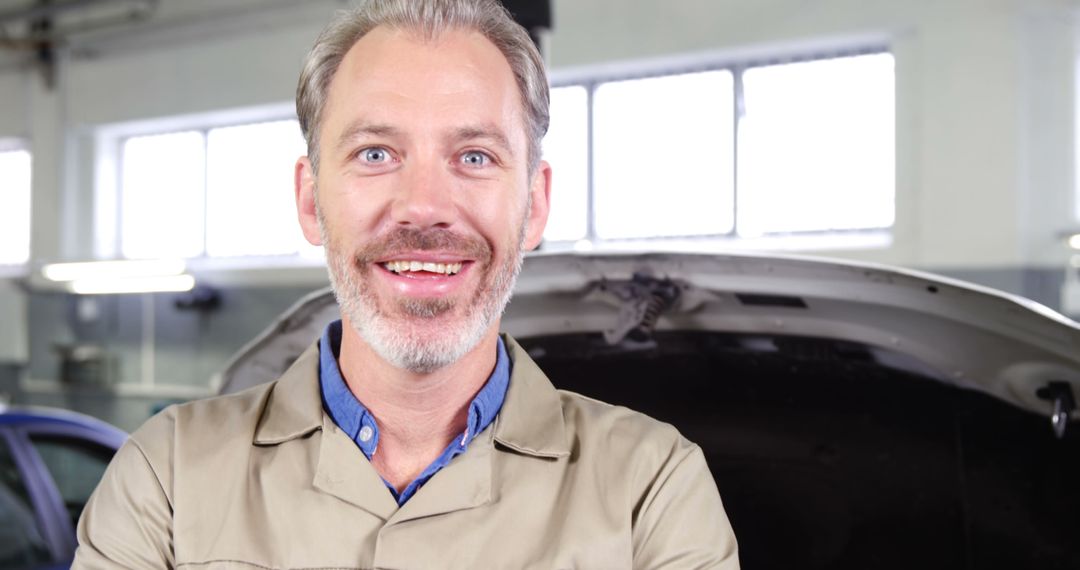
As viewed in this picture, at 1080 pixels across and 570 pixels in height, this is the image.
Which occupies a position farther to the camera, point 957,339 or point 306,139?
point 957,339

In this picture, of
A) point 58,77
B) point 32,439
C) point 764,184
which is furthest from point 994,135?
point 58,77

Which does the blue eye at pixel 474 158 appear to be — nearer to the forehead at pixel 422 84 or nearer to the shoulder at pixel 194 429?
the forehead at pixel 422 84

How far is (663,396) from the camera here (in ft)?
5.26

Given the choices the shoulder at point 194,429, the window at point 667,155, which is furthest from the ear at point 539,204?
the window at point 667,155

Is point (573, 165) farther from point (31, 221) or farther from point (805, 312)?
point (31, 221)

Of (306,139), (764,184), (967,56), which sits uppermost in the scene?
(967,56)

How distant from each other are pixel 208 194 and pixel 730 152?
3.59 meters

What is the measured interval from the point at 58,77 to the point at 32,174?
0.77 metres

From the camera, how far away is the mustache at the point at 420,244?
0.88m

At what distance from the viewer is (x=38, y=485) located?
264cm

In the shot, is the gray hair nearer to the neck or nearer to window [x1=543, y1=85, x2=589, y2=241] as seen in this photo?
the neck

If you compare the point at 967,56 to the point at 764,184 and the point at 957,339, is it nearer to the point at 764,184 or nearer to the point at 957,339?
the point at 764,184

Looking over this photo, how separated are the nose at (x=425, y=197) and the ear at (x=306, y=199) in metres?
0.12

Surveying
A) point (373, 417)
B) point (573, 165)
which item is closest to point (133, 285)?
point (573, 165)
